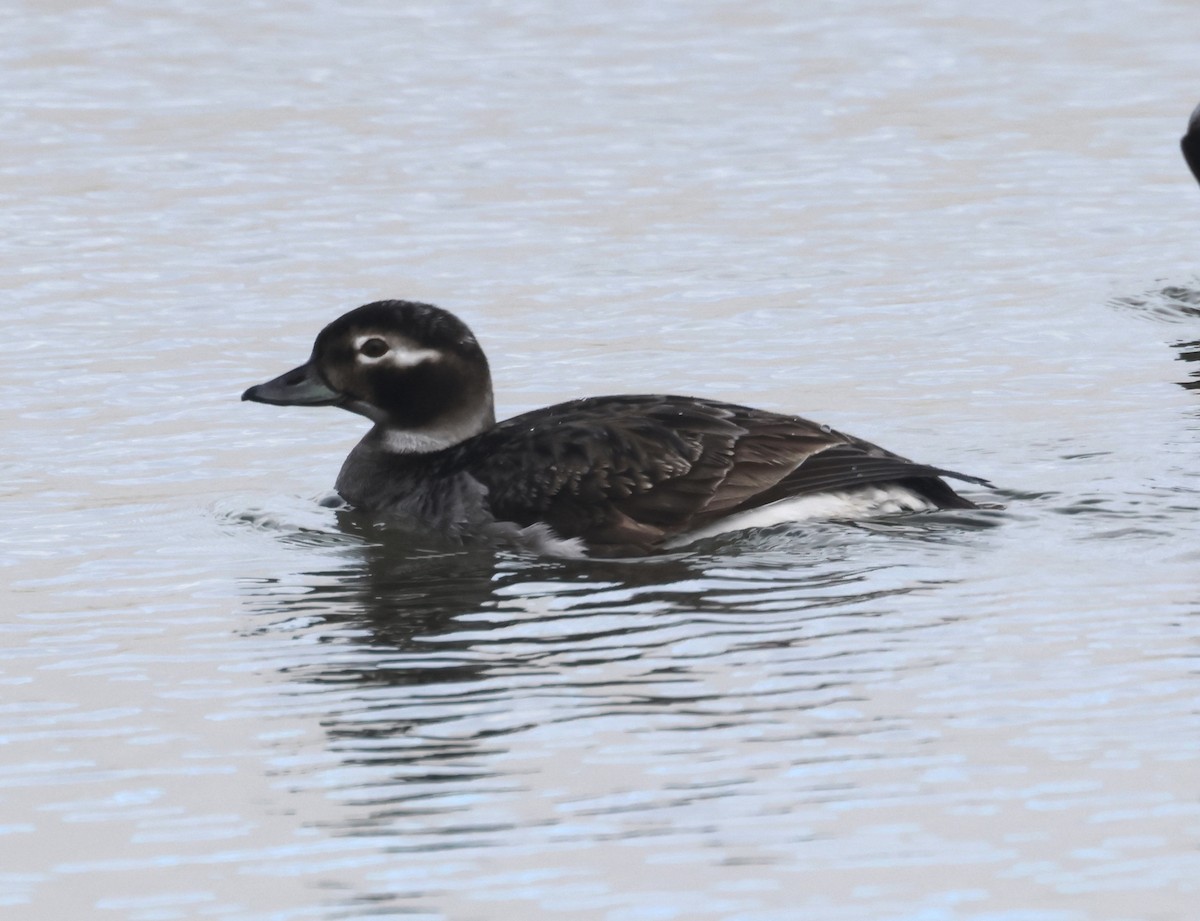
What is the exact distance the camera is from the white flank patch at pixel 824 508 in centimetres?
964

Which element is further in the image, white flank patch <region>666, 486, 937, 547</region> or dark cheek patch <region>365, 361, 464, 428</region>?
dark cheek patch <region>365, 361, 464, 428</region>

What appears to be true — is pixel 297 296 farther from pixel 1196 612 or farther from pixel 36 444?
pixel 1196 612

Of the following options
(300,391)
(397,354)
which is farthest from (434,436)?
(300,391)

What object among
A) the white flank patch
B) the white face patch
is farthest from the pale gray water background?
the white face patch

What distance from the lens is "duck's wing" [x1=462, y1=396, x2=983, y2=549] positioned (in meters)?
9.60

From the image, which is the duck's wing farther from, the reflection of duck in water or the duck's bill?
the reflection of duck in water

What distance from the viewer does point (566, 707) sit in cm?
742

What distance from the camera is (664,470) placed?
9648 millimetres

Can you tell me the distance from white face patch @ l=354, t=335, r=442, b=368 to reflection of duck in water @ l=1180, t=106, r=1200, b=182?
764cm

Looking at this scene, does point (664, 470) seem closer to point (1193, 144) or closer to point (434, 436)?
point (434, 436)

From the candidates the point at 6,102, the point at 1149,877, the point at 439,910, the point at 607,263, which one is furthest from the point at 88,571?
the point at 6,102

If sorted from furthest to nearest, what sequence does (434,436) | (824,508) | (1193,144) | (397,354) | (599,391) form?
(1193,144)
(599,391)
(434,436)
(397,354)
(824,508)

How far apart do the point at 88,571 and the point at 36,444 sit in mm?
2296

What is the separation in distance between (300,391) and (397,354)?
1.54 ft
